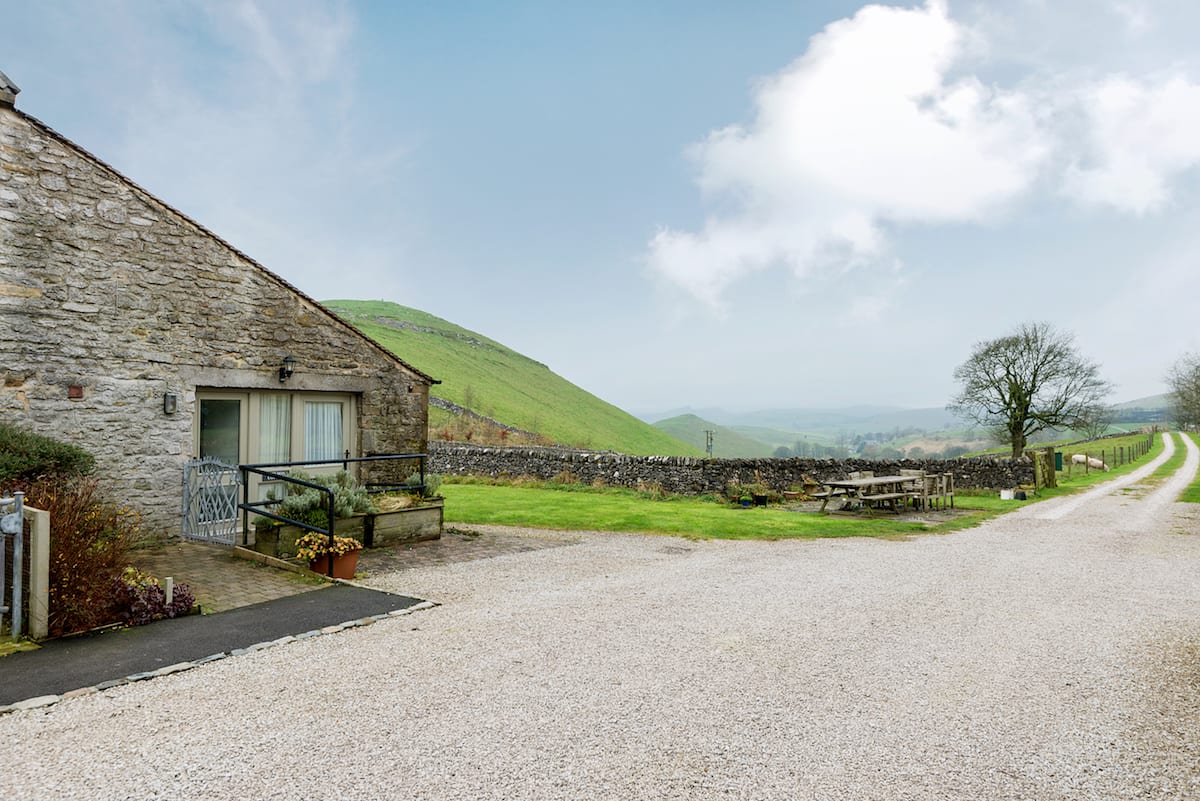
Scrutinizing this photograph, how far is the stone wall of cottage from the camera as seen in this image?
19.8 meters

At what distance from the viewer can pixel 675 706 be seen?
13.9 feet

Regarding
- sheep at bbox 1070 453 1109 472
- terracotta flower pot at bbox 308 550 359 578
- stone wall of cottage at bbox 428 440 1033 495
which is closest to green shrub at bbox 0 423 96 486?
terracotta flower pot at bbox 308 550 359 578

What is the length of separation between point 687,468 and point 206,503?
1352 centimetres

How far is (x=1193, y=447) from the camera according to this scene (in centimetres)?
4772

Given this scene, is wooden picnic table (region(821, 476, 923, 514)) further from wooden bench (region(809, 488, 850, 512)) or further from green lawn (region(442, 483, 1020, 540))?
green lawn (region(442, 483, 1020, 540))

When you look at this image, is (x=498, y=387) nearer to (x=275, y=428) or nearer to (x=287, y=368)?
(x=275, y=428)

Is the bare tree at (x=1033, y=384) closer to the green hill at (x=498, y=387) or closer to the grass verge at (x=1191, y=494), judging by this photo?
the grass verge at (x=1191, y=494)

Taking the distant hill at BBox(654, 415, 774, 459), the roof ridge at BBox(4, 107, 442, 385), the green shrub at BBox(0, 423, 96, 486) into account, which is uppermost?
the roof ridge at BBox(4, 107, 442, 385)

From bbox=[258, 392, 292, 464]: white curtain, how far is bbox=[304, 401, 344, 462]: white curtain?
11.6 inches

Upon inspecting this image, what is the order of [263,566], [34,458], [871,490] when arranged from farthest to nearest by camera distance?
[871,490], [263,566], [34,458]

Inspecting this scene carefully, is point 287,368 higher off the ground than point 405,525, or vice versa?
point 287,368

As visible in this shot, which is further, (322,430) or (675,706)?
(322,430)

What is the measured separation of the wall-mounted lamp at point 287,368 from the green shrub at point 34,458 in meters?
2.94

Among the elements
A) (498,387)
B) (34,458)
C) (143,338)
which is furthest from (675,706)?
(498,387)
